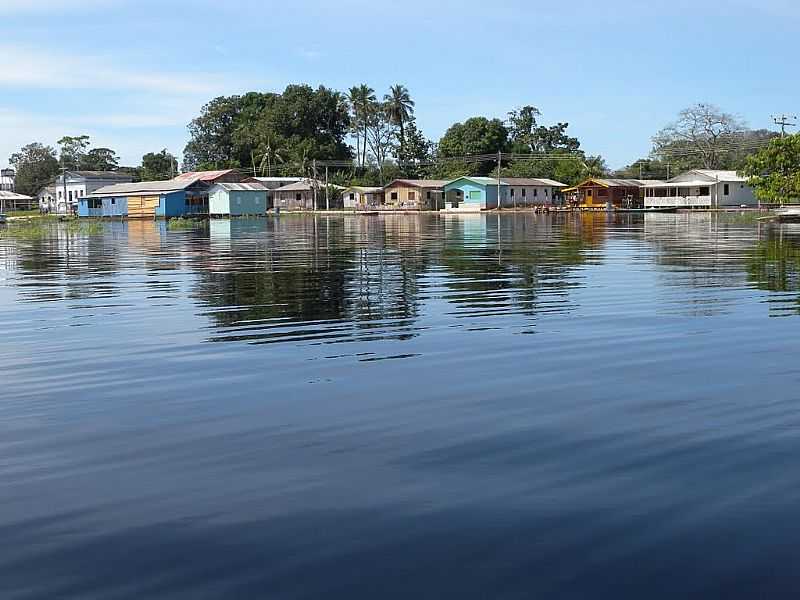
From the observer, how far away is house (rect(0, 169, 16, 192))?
133500 mm

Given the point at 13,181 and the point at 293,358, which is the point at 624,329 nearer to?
the point at 293,358

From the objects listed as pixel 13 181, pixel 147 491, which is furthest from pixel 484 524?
pixel 13 181

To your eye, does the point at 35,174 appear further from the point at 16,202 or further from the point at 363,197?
the point at 363,197

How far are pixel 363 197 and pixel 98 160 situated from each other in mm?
53114

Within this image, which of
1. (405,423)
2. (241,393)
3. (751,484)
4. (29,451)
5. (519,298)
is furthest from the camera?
(519,298)

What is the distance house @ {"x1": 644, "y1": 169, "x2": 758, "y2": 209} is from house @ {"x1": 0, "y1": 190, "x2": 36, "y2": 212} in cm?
7805

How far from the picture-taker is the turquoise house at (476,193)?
305 feet

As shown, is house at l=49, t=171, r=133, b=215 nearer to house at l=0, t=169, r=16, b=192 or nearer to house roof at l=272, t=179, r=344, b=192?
house at l=0, t=169, r=16, b=192

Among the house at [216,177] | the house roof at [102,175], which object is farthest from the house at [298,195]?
the house roof at [102,175]

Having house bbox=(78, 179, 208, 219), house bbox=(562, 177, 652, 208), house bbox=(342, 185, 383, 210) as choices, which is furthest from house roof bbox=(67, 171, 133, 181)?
house bbox=(562, 177, 652, 208)

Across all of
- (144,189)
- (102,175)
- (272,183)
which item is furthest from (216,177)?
(102,175)

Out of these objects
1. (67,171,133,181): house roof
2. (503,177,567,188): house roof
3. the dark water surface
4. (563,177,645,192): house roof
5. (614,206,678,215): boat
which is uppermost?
(67,171,133,181): house roof

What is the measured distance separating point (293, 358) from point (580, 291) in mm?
7795

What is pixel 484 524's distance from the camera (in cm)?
532
